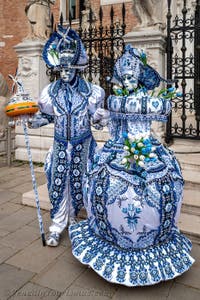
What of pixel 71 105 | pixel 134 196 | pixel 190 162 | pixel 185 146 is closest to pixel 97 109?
pixel 71 105

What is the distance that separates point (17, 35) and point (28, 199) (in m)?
14.4

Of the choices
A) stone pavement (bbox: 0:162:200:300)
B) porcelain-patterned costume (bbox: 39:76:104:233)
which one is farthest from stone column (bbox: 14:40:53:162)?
porcelain-patterned costume (bbox: 39:76:104:233)

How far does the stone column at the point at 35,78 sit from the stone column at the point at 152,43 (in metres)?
2.27

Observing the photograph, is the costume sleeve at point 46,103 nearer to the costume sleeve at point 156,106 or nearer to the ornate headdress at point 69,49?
the ornate headdress at point 69,49

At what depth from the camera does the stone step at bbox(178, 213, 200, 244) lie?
→ 381cm

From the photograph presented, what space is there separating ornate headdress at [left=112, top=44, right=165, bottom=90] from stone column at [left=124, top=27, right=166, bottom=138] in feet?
9.43

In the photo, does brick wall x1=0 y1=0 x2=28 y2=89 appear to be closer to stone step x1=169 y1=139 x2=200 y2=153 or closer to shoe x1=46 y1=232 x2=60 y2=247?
stone step x1=169 y1=139 x2=200 y2=153

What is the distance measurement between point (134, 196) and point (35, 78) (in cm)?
535

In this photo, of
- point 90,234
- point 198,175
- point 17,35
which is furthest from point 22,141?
point 17,35

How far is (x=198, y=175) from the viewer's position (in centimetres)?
481

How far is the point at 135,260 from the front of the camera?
2.90 metres

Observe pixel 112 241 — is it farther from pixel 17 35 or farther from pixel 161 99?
pixel 17 35

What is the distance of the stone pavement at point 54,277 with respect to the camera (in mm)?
2857

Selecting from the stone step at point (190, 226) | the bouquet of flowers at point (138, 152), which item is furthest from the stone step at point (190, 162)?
the bouquet of flowers at point (138, 152)
